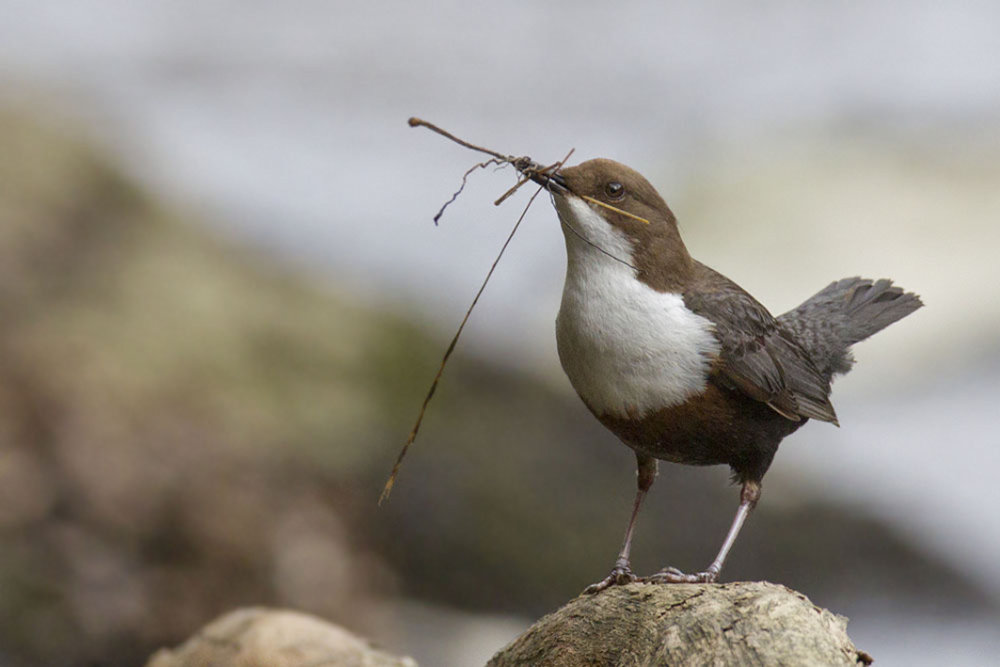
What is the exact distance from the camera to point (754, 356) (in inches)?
125

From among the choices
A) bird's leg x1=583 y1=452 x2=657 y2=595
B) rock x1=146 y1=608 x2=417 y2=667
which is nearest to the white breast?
bird's leg x1=583 y1=452 x2=657 y2=595

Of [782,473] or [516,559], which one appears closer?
[516,559]

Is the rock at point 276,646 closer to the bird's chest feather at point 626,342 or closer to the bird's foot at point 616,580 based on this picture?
the bird's foot at point 616,580

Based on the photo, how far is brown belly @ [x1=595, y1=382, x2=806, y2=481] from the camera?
301 centimetres

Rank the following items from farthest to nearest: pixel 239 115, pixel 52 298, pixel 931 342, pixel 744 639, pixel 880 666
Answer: pixel 239 115, pixel 931 342, pixel 52 298, pixel 880 666, pixel 744 639

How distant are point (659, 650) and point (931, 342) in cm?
768

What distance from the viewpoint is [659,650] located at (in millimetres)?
2670

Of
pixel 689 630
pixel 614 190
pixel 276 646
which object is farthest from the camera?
pixel 276 646

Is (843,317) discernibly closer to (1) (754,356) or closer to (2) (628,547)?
(1) (754,356)

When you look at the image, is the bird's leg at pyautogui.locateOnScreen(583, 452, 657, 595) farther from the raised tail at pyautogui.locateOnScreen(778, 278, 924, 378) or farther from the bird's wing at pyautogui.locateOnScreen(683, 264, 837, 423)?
the raised tail at pyautogui.locateOnScreen(778, 278, 924, 378)

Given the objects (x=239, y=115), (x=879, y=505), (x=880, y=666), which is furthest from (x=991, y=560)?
(x=239, y=115)

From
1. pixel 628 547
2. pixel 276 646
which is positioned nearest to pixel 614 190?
pixel 628 547

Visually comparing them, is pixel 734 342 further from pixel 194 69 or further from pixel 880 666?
pixel 194 69

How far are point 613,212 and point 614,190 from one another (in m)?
0.06
